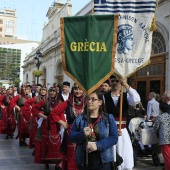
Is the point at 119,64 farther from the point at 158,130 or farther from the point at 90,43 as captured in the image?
the point at 158,130

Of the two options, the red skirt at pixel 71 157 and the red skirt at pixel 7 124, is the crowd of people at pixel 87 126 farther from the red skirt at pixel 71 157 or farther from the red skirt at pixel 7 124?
the red skirt at pixel 7 124

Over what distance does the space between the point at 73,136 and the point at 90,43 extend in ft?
3.37

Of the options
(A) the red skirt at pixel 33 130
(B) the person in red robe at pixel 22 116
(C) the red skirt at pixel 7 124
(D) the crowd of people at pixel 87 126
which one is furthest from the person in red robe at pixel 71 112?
(C) the red skirt at pixel 7 124

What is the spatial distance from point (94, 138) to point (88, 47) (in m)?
0.99

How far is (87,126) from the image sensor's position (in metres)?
3.43

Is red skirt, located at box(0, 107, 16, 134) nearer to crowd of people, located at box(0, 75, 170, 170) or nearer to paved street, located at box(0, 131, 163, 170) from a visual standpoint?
crowd of people, located at box(0, 75, 170, 170)

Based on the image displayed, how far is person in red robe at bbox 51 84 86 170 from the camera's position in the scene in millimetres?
5207

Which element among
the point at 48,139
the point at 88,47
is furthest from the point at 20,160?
the point at 88,47

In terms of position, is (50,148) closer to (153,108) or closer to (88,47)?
(88,47)

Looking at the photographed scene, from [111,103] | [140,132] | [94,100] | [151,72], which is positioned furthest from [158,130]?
[151,72]

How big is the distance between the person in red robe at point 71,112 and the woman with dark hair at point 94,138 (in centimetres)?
164

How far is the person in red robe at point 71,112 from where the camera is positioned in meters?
5.21

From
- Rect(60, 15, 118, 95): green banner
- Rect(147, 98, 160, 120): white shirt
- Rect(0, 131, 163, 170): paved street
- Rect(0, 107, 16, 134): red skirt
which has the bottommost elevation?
Rect(0, 131, 163, 170): paved street

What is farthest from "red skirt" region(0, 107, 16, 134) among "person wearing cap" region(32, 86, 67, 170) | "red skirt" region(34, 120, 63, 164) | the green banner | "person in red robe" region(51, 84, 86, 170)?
the green banner
